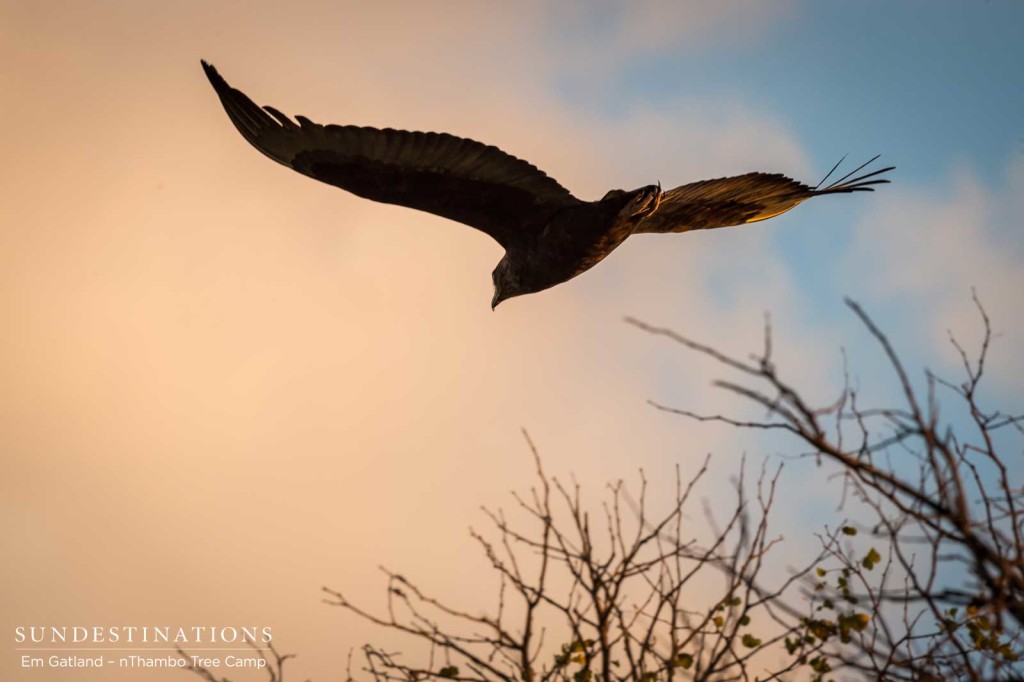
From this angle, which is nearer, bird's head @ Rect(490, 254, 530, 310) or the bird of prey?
the bird of prey

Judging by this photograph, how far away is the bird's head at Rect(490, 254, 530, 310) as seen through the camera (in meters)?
7.16

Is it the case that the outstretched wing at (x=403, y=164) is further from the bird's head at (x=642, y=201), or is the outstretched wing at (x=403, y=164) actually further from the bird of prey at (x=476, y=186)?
the bird's head at (x=642, y=201)

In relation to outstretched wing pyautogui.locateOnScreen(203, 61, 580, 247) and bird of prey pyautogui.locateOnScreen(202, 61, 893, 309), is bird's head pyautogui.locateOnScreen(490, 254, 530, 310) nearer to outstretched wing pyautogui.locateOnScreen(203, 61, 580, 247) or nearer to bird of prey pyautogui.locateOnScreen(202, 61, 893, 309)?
bird of prey pyautogui.locateOnScreen(202, 61, 893, 309)

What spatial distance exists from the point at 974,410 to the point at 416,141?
3.98 m

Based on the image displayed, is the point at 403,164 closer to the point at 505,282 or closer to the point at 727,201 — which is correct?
the point at 505,282

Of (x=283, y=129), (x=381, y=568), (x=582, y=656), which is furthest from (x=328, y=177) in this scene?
(x=582, y=656)

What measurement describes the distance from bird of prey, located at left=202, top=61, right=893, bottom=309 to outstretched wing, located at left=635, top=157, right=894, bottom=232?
0.07 ft

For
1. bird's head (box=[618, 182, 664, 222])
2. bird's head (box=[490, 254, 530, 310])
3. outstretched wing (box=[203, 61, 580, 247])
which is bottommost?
bird's head (box=[618, 182, 664, 222])

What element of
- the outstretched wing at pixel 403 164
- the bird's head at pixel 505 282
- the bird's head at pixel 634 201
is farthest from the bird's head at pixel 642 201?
the bird's head at pixel 505 282

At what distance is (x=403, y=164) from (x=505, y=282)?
A: 1389mm

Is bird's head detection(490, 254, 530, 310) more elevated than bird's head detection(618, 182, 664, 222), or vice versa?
bird's head detection(490, 254, 530, 310)

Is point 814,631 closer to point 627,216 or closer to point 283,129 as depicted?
point 627,216

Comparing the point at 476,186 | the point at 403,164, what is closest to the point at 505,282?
the point at 476,186

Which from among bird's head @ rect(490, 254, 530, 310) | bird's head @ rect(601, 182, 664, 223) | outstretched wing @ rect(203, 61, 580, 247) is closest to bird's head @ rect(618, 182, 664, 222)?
bird's head @ rect(601, 182, 664, 223)
